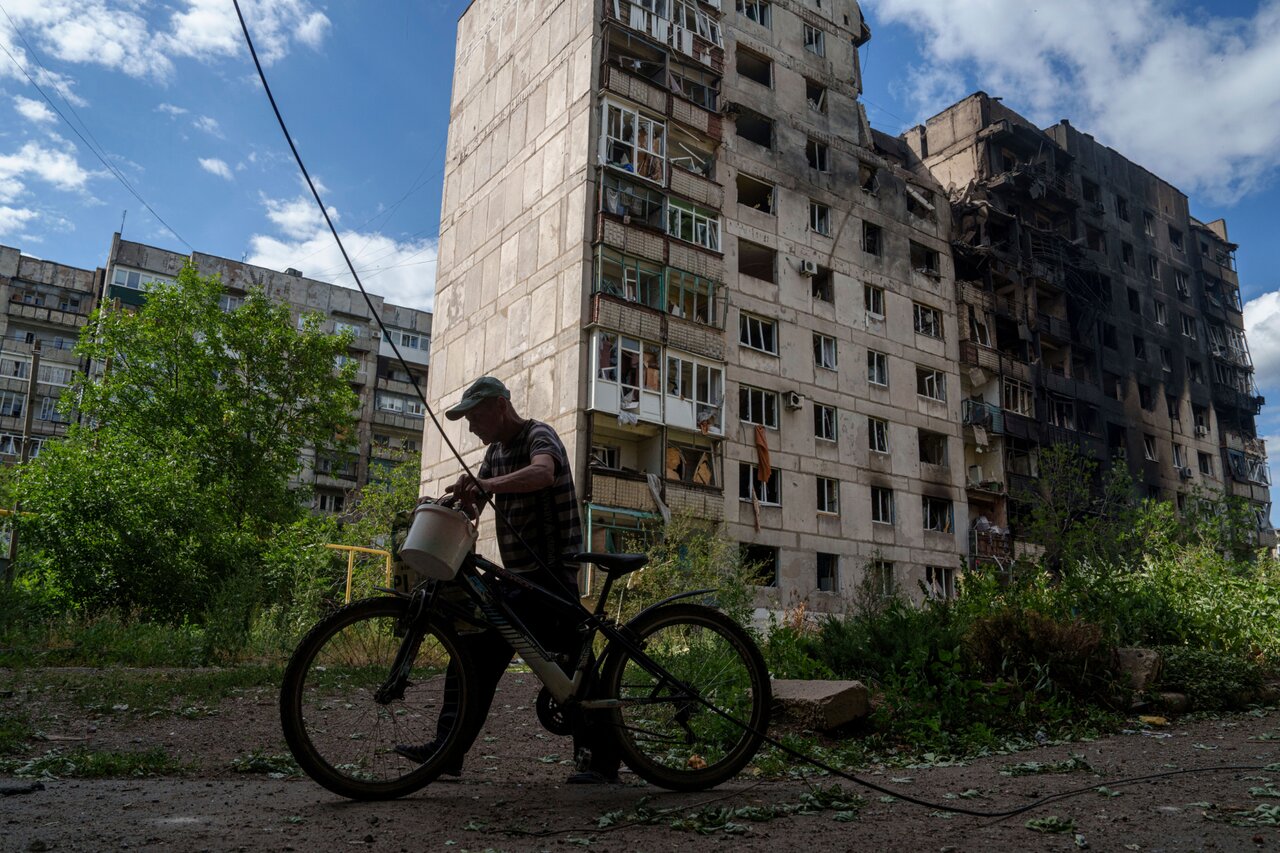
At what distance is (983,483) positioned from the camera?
121ft

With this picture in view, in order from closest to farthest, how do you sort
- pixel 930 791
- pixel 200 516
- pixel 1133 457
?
pixel 930 791, pixel 200 516, pixel 1133 457

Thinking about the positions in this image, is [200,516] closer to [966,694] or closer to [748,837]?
[966,694]

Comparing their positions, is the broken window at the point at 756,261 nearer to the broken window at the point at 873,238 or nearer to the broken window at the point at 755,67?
the broken window at the point at 873,238

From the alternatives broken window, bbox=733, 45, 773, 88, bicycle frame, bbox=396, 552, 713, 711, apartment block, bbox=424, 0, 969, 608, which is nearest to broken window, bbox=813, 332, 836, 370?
apartment block, bbox=424, 0, 969, 608

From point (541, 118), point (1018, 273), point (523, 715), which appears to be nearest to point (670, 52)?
point (541, 118)

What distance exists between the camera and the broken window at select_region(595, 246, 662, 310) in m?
27.5

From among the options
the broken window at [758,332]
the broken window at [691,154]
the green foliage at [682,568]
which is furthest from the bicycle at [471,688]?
the broken window at [691,154]

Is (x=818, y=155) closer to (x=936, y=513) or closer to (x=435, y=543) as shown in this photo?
(x=936, y=513)

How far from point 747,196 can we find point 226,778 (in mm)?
31205

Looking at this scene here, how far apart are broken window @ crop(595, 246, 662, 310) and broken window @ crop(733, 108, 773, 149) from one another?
26.7ft

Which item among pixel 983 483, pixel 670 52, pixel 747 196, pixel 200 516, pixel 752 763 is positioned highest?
pixel 670 52

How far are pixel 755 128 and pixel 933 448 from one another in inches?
550

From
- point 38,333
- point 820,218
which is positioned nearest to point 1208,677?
point 820,218

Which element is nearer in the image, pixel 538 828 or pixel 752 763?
pixel 538 828
